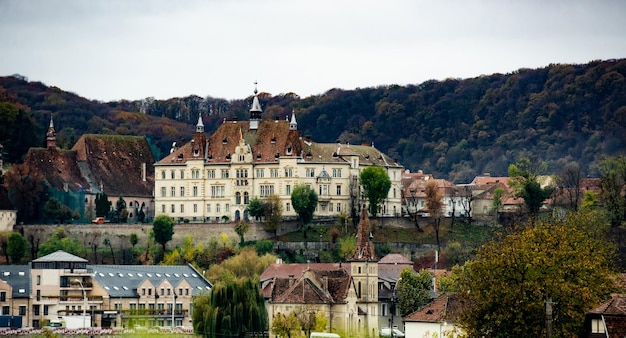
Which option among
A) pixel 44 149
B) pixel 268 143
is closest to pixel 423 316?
pixel 268 143

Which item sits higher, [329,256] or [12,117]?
[12,117]

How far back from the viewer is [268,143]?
160m

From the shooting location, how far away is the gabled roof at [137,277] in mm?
121750

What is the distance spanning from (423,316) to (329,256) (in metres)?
49.5

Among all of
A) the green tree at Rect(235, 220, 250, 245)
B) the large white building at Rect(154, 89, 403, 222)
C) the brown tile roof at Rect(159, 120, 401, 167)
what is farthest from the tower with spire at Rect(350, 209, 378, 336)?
the brown tile roof at Rect(159, 120, 401, 167)

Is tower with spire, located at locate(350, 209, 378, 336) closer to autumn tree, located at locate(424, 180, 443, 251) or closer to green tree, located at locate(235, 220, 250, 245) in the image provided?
green tree, located at locate(235, 220, 250, 245)

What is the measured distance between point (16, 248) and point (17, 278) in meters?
23.1

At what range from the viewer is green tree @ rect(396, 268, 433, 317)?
387ft

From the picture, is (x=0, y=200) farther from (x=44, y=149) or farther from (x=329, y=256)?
(x=329, y=256)

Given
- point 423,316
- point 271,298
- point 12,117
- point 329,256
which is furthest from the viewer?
point 12,117

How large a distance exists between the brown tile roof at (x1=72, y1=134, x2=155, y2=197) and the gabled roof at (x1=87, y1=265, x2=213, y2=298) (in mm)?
38634

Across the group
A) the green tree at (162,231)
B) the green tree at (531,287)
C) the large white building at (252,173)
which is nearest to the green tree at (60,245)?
the green tree at (162,231)

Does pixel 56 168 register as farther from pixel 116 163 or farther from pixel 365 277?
pixel 365 277

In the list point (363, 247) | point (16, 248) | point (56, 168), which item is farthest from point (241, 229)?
point (363, 247)
